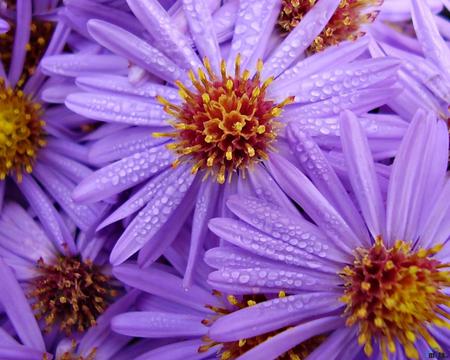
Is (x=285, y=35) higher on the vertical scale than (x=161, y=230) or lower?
higher

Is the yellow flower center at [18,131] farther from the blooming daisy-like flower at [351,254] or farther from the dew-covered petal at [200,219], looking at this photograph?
the blooming daisy-like flower at [351,254]

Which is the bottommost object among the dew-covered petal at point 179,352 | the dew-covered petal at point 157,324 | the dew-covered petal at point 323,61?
the dew-covered petal at point 179,352

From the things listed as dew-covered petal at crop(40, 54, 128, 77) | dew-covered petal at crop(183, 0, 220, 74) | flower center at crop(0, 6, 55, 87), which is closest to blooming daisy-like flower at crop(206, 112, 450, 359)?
dew-covered petal at crop(183, 0, 220, 74)

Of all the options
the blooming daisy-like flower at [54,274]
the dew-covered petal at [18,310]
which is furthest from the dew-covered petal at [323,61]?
the dew-covered petal at [18,310]

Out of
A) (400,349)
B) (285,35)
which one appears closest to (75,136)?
(285,35)

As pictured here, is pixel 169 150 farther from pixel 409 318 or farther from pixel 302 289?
pixel 409 318

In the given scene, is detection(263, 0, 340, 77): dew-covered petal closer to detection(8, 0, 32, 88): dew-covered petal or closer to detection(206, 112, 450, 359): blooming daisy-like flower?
detection(206, 112, 450, 359): blooming daisy-like flower

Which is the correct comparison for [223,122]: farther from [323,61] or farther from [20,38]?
[20,38]
